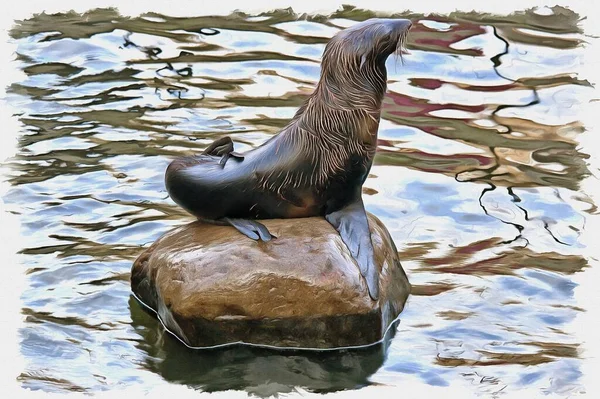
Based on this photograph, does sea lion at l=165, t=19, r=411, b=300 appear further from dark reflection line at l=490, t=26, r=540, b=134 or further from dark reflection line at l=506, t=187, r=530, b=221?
dark reflection line at l=490, t=26, r=540, b=134

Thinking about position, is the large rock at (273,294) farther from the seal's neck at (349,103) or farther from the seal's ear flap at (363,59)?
the seal's ear flap at (363,59)

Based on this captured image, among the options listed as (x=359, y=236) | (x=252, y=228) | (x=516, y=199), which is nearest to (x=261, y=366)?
(x=252, y=228)

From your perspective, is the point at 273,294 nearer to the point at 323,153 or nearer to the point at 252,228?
the point at 252,228

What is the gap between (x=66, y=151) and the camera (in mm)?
9773

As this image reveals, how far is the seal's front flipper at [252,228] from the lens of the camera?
666cm

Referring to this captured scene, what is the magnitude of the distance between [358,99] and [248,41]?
629cm

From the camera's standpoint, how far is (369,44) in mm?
6641

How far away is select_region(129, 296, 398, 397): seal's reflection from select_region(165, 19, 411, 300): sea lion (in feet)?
1.73

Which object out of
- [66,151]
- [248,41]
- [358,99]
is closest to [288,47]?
[248,41]

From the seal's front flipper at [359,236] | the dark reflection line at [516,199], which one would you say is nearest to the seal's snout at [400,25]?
the seal's front flipper at [359,236]

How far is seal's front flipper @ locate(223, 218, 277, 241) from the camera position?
262 inches

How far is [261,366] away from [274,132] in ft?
→ 13.7

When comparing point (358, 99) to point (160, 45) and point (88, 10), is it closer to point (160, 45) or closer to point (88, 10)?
point (160, 45)

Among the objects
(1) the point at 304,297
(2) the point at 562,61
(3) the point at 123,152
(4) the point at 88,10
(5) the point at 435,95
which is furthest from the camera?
(4) the point at 88,10
